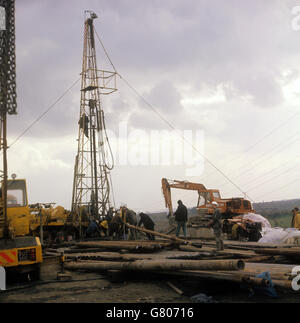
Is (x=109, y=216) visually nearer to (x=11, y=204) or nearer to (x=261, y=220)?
(x=261, y=220)

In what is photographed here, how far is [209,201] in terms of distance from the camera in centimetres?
2855

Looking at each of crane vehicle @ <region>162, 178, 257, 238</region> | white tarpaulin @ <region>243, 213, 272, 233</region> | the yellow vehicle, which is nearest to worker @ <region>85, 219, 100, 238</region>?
crane vehicle @ <region>162, 178, 257, 238</region>

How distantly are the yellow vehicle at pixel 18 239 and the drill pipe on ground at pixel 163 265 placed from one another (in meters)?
1.31

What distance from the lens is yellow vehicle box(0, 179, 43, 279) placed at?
9594 mm

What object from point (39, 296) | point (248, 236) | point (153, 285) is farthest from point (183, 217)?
point (39, 296)

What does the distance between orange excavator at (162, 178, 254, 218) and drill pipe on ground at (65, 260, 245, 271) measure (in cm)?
1670

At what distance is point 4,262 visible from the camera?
946 centimetres

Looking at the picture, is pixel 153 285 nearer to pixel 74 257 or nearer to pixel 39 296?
pixel 39 296

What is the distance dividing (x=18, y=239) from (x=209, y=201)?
19930 millimetres

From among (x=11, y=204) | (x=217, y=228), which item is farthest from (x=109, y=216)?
(x=11, y=204)

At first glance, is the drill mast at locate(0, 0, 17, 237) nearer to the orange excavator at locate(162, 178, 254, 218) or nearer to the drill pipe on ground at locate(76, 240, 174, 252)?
the drill pipe on ground at locate(76, 240, 174, 252)

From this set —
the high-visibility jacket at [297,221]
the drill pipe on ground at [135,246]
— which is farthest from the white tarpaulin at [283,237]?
the drill pipe on ground at [135,246]

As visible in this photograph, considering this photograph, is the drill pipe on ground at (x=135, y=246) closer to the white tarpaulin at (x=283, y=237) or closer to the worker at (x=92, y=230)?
the white tarpaulin at (x=283, y=237)
